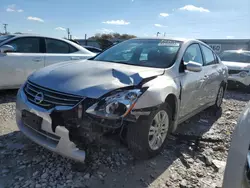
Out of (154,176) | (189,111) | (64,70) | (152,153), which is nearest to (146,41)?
(189,111)

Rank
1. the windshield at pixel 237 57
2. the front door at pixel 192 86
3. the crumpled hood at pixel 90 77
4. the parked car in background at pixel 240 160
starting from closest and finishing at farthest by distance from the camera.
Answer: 1. the parked car in background at pixel 240 160
2. the crumpled hood at pixel 90 77
3. the front door at pixel 192 86
4. the windshield at pixel 237 57

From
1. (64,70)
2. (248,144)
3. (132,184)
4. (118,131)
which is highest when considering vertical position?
(64,70)

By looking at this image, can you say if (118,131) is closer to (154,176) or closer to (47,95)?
(154,176)

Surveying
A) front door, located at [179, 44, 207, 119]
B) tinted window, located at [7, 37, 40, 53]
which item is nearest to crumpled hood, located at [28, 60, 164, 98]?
front door, located at [179, 44, 207, 119]

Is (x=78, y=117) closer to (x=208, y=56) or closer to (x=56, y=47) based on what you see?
(x=208, y=56)

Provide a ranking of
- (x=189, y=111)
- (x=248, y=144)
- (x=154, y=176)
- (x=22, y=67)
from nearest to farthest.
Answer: (x=248, y=144) < (x=154, y=176) < (x=189, y=111) < (x=22, y=67)

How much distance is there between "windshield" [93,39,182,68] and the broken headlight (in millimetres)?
972

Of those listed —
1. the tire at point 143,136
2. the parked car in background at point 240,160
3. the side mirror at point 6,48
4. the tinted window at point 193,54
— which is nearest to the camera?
the parked car in background at point 240,160

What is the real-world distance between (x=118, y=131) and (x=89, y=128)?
1.06 ft

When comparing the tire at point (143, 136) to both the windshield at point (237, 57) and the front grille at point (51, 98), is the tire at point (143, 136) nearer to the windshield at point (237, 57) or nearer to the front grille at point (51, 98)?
the front grille at point (51, 98)

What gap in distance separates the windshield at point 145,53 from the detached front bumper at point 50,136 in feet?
4.74

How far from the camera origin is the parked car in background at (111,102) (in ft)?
7.25

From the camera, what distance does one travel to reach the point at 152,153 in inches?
107

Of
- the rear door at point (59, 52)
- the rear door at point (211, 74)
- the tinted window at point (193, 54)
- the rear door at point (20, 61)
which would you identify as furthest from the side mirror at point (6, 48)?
the rear door at point (211, 74)
